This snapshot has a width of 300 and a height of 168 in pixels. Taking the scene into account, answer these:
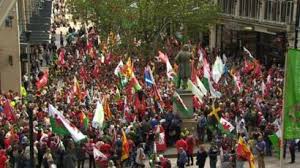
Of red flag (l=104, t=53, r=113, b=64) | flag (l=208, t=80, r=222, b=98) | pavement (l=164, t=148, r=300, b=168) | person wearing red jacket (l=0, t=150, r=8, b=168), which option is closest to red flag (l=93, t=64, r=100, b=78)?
red flag (l=104, t=53, r=113, b=64)

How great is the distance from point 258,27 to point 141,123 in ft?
94.3

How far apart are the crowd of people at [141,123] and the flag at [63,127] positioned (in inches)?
10.3

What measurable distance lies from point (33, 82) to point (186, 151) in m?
19.0

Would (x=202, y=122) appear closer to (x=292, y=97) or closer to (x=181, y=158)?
(x=181, y=158)

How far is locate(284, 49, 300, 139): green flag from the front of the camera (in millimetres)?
15578

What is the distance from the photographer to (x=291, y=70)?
1562 cm

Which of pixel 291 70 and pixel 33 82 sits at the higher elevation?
pixel 291 70

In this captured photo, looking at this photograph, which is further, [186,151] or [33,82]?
[33,82]

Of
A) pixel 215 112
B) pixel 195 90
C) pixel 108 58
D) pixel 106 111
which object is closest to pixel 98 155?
pixel 106 111

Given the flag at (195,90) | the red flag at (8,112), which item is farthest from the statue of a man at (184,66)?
the red flag at (8,112)

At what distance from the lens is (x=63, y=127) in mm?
22328

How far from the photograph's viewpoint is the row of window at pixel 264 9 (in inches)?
1914

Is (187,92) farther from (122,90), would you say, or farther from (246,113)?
(122,90)

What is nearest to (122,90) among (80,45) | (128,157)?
(128,157)
